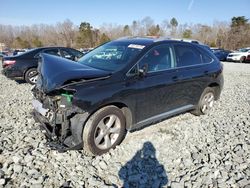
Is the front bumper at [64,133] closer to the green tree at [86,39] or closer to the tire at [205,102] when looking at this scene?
the tire at [205,102]

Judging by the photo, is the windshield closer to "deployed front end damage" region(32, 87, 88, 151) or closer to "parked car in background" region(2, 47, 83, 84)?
"deployed front end damage" region(32, 87, 88, 151)

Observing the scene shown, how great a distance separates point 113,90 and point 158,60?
1.25m

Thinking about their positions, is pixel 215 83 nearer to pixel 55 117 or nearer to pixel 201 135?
pixel 201 135

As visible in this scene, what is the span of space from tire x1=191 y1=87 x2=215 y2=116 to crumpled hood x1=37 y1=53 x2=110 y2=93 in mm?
2775

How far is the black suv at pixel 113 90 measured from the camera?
10.2 feet

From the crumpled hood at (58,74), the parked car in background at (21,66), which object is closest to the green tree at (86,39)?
the parked car in background at (21,66)

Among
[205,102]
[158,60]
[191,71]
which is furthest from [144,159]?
[205,102]

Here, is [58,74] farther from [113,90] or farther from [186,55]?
[186,55]

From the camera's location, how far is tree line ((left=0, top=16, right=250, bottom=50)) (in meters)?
45.5

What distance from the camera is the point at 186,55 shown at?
477 cm

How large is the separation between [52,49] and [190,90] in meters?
6.64

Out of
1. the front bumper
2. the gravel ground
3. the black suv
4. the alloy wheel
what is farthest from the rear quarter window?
the front bumper

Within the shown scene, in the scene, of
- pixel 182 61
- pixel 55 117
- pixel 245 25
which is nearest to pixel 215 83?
pixel 182 61

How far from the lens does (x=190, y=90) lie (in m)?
4.82
